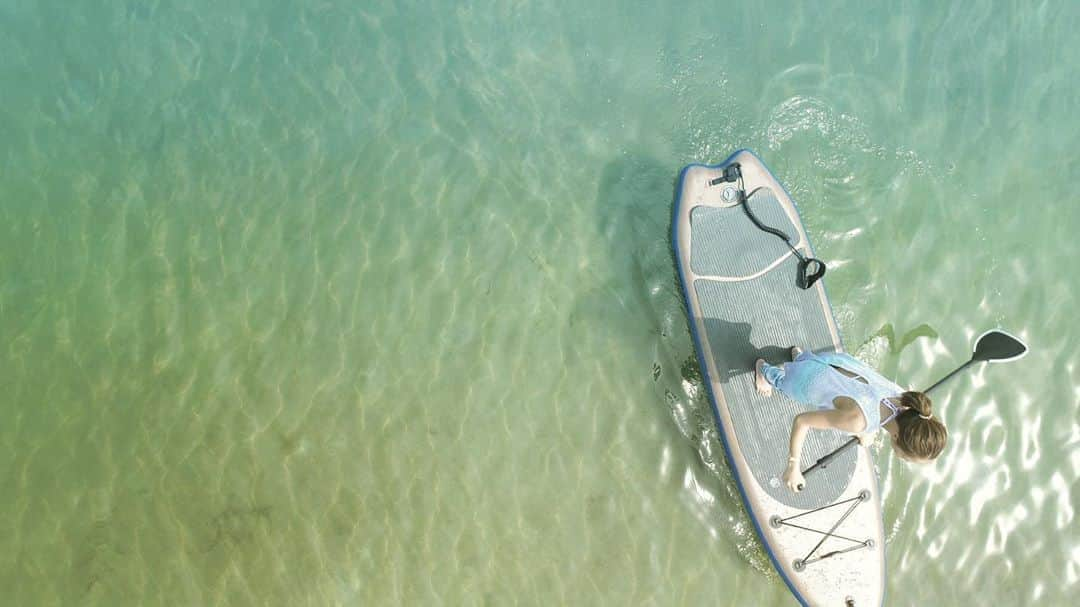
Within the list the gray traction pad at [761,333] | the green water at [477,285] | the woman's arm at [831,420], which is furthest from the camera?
the green water at [477,285]

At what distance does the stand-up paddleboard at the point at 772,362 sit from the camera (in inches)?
206

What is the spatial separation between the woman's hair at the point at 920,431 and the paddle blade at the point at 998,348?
176 centimetres

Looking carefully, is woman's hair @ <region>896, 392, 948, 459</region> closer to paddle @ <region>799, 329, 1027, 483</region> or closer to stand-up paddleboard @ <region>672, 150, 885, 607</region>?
paddle @ <region>799, 329, 1027, 483</region>

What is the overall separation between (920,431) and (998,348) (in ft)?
6.88

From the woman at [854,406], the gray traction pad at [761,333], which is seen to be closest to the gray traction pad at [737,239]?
the gray traction pad at [761,333]

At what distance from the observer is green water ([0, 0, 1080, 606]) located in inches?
220

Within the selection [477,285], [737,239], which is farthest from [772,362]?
[477,285]

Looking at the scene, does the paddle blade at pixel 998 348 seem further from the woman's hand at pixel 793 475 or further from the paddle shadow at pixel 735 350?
the woman's hand at pixel 793 475

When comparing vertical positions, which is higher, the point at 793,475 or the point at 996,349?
the point at 996,349

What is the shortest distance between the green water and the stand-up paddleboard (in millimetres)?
→ 379

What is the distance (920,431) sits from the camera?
3641 mm

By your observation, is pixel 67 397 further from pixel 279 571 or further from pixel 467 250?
pixel 467 250

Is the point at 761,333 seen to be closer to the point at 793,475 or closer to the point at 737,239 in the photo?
the point at 737,239

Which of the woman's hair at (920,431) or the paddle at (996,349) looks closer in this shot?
the woman's hair at (920,431)
